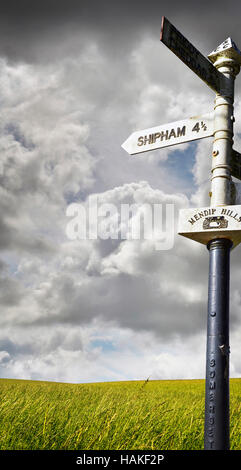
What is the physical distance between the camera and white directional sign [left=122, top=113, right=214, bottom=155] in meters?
3.71

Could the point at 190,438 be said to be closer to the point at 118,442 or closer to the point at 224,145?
the point at 118,442

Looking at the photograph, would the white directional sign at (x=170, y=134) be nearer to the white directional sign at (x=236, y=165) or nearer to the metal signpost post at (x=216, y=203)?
the metal signpost post at (x=216, y=203)

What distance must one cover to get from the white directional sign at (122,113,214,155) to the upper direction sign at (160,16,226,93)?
31 centimetres

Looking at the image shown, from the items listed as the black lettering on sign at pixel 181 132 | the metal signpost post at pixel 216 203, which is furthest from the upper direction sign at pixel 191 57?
the black lettering on sign at pixel 181 132

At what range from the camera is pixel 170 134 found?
384 cm

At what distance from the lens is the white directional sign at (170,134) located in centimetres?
371

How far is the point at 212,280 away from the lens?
3.39 metres

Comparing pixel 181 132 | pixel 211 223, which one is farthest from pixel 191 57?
pixel 211 223

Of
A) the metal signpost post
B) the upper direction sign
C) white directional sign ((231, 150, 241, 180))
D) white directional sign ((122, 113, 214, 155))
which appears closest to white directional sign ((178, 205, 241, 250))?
the metal signpost post

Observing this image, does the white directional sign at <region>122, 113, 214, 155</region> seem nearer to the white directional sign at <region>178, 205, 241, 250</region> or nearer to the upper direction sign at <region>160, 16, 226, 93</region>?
the upper direction sign at <region>160, 16, 226, 93</region>

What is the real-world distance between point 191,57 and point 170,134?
70cm
